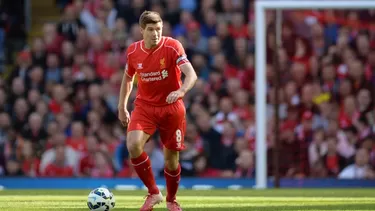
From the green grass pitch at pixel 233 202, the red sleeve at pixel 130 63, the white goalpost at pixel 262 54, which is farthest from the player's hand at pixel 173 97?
the white goalpost at pixel 262 54

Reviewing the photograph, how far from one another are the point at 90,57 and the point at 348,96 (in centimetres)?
497

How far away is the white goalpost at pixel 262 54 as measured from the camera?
16.7 metres

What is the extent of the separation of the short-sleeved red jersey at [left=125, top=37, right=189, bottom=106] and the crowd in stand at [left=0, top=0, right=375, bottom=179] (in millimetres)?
7507

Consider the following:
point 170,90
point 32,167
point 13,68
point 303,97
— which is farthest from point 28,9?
point 170,90

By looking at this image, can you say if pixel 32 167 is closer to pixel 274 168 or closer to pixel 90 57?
pixel 90 57

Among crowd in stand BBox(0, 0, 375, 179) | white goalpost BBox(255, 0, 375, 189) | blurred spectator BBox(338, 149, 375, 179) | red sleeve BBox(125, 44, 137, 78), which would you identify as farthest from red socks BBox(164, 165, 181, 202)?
blurred spectator BBox(338, 149, 375, 179)

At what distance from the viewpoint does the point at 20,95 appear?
62.1 ft

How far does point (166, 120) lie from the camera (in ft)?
32.4

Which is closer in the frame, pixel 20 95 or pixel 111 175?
pixel 111 175

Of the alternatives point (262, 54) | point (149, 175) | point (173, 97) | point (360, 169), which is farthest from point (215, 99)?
point (173, 97)

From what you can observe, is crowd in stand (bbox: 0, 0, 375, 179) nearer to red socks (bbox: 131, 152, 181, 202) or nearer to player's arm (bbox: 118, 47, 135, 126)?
player's arm (bbox: 118, 47, 135, 126)

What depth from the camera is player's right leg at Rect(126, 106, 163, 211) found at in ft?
31.6

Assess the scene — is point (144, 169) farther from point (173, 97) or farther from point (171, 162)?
point (173, 97)

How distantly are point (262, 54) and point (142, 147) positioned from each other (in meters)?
7.81
